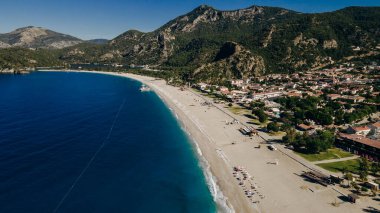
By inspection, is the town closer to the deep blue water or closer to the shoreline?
the shoreline

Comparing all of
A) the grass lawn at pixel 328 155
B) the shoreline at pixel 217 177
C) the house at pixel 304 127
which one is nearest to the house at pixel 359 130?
the house at pixel 304 127

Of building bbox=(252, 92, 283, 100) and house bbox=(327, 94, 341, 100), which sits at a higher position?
house bbox=(327, 94, 341, 100)

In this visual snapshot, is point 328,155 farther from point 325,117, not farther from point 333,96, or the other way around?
point 333,96

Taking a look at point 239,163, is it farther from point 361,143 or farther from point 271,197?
point 361,143

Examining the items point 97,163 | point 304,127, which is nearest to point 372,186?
point 304,127

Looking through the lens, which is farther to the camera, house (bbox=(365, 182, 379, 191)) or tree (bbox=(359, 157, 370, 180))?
tree (bbox=(359, 157, 370, 180))

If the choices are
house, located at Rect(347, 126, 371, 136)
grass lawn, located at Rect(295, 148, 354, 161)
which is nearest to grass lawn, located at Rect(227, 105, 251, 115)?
house, located at Rect(347, 126, 371, 136)

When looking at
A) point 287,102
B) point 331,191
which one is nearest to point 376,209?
point 331,191
